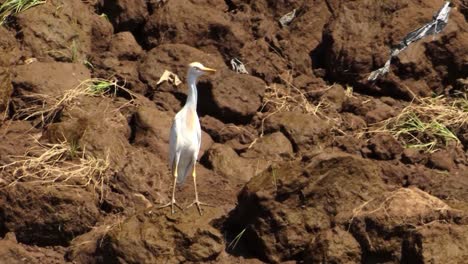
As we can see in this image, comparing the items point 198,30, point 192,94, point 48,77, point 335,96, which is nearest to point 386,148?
point 335,96

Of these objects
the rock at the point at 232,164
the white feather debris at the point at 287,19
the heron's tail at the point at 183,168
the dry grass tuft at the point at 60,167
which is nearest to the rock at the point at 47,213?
the dry grass tuft at the point at 60,167

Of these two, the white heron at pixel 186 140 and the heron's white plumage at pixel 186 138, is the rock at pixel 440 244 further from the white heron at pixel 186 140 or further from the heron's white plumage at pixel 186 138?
the heron's white plumage at pixel 186 138

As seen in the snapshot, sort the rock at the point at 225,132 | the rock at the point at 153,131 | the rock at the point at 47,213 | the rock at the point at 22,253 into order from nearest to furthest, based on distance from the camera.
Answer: the rock at the point at 22,253
the rock at the point at 47,213
the rock at the point at 153,131
the rock at the point at 225,132

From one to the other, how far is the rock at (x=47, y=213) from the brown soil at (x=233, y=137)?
0.01 m

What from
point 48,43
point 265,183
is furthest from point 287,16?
point 265,183

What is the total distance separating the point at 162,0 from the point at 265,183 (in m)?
3.56

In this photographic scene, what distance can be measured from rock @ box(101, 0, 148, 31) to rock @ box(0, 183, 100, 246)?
2.78m

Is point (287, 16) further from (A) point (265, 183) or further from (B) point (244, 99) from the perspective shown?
(A) point (265, 183)

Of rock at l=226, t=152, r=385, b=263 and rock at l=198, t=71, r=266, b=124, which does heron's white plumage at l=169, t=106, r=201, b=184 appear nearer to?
rock at l=226, t=152, r=385, b=263

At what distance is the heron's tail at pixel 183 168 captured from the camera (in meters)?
10.1

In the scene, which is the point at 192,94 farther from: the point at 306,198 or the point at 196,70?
the point at 306,198

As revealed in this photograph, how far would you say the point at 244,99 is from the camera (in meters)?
11.5

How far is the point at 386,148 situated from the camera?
10.9 m

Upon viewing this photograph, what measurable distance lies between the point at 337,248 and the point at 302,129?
2290 millimetres
